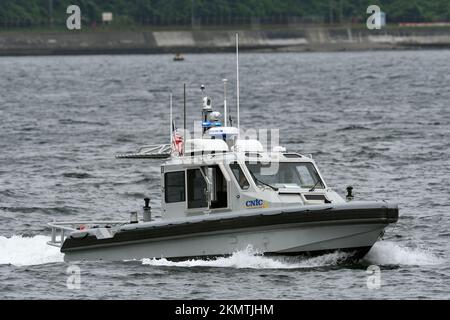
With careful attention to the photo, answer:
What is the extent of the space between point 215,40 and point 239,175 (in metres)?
161

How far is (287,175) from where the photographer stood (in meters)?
25.1

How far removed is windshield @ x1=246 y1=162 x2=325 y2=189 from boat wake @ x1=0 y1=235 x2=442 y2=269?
145cm

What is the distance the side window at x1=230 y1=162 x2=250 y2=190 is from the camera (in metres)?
24.8

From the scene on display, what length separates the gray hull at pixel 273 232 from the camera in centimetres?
2384

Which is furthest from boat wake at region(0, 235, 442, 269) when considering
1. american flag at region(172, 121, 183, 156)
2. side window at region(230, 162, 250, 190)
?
american flag at region(172, 121, 183, 156)

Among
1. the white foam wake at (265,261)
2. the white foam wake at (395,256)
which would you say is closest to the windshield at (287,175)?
the white foam wake at (265,261)

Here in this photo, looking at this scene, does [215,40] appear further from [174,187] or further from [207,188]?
[207,188]

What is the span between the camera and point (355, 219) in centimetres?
2384

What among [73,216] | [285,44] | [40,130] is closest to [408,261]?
[73,216]

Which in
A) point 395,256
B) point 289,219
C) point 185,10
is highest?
point 185,10

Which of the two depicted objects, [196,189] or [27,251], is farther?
[27,251]

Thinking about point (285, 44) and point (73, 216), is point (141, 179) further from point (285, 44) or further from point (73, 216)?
point (285, 44)

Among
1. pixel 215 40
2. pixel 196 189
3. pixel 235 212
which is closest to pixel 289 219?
pixel 235 212

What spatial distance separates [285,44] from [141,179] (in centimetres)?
14794
